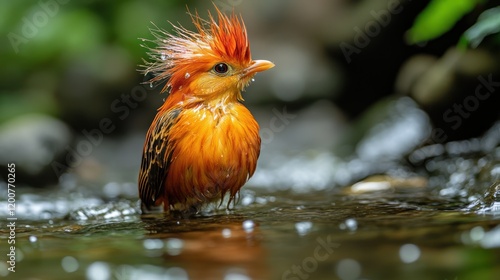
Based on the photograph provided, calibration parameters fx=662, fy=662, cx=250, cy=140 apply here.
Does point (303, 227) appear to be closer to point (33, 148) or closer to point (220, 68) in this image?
point (220, 68)

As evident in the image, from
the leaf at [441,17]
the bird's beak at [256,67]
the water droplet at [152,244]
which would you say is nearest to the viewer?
the water droplet at [152,244]

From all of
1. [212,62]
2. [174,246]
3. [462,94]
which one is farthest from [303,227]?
[462,94]

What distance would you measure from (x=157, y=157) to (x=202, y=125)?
14.2 inches

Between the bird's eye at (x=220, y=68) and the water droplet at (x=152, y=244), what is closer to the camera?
the water droplet at (x=152, y=244)

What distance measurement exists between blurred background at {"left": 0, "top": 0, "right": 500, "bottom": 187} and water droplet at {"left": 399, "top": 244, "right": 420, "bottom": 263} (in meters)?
3.27

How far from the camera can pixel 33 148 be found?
266 inches

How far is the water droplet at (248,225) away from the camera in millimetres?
3192

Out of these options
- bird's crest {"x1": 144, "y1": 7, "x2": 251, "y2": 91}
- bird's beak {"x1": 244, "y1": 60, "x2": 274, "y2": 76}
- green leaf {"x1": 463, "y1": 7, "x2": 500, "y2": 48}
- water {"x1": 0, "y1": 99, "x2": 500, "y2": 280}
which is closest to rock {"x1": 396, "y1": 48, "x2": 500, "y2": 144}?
water {"x1": 0, "y1": 99, "x2": 500, "y2": 280}

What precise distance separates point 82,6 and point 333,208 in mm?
7516

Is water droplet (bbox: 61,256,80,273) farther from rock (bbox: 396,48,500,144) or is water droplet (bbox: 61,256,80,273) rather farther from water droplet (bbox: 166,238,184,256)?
rock (bbox: 396,48,500,144)

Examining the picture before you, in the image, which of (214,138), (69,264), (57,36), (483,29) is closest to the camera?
(69,264)

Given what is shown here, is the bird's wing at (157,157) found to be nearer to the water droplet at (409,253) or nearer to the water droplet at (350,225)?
the water droplet at (350,225)

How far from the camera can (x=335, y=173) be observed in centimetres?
623

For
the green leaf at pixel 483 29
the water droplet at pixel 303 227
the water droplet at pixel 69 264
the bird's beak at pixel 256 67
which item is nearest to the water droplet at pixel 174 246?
the water droplet at pixel 69 264
